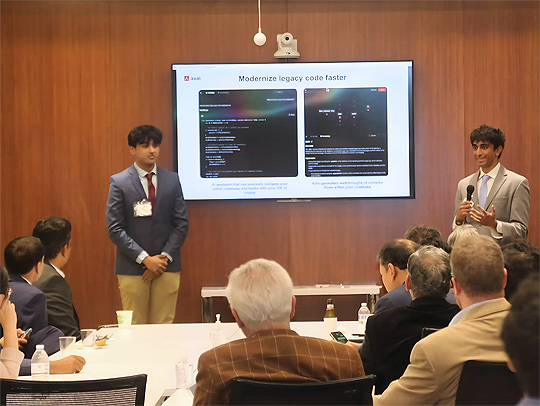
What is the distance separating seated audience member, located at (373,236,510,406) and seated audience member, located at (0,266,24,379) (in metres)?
1.40

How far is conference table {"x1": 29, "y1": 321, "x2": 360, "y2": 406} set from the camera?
281 centimetres

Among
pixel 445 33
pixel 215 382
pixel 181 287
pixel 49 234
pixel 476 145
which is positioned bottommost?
pixel 181 287

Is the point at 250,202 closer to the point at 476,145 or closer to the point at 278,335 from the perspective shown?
the point at 476,145

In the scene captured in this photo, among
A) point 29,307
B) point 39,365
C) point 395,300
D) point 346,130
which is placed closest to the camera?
point 39,365

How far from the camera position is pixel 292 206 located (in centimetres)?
657

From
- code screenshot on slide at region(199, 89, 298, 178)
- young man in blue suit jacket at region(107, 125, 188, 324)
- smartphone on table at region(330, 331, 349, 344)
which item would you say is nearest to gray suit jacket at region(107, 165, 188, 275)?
young man in blue suit jacket at region(107, 125, 188, 324)

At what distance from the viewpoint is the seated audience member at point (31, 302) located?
9.86 ft

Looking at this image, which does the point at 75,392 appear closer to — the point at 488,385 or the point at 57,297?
the point at 488,385

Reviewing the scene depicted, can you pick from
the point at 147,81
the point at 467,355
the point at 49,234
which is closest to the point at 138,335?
the point at 49,234

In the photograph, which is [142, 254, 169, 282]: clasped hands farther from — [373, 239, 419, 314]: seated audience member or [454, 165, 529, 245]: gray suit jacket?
[373, 239, 419, 314]: seated audience member

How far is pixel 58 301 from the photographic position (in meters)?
3.97

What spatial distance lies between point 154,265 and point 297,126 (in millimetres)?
1814

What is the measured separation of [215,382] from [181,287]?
4580 millimetres

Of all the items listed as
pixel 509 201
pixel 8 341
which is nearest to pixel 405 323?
pixel 8 341
